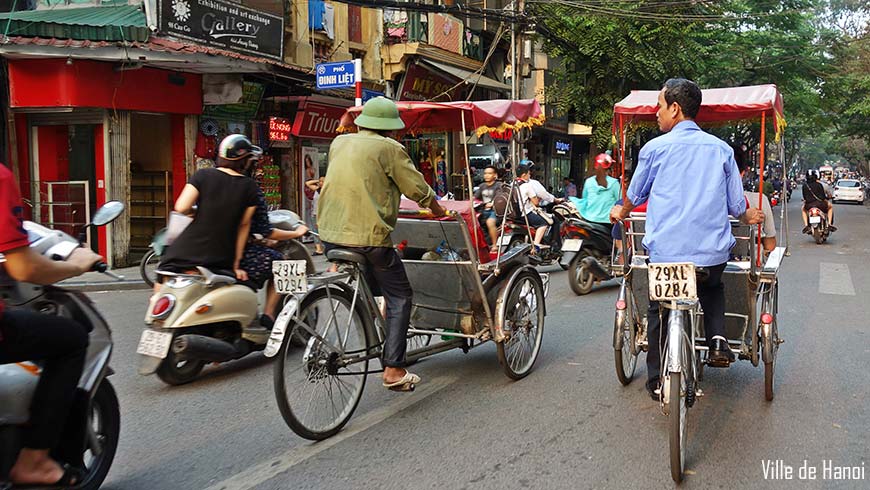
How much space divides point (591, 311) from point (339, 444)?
4.76 metres

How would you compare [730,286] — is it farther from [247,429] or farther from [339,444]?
[247,429]

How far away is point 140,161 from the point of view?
565 inches

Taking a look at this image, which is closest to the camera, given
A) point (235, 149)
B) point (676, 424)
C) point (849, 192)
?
point (676, 424)

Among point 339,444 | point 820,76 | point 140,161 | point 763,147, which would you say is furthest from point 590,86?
point 339,444

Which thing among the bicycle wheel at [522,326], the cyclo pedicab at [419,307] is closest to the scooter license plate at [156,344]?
the cyclo pedicab at [419,307]

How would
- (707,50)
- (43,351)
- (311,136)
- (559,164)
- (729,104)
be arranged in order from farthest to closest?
(559,164) → (707,50) → (311,136) → (729,104) → (43,351)

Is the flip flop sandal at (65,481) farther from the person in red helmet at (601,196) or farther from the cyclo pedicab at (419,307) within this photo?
the person in red helmet at (601,196)

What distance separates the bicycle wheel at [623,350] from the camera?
191 inches

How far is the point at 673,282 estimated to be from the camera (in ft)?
12.2

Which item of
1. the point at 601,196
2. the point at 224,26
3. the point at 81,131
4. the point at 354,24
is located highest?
the point at 354,24

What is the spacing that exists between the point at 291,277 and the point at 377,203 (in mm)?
669

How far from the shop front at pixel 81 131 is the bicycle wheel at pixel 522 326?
9.08m

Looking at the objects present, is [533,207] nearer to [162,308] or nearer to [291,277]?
[162,308]

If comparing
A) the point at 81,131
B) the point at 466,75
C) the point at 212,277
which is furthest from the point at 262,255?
the point at 466,75
